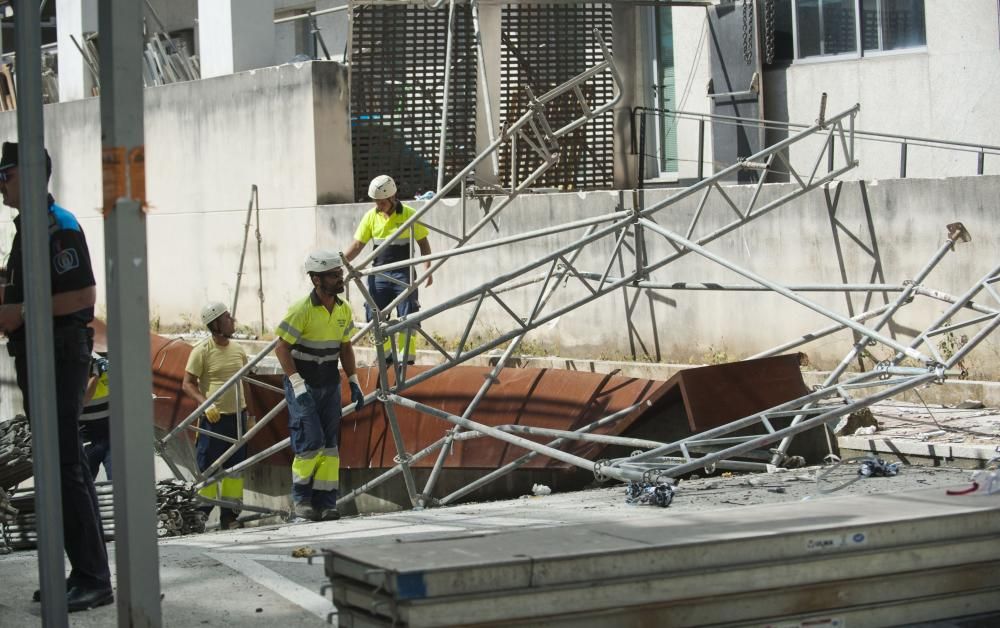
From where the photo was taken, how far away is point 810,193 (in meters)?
11.7

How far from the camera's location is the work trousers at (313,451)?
9.23 m

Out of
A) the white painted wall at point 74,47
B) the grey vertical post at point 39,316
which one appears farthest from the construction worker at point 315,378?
the white painted wall at point 74,47

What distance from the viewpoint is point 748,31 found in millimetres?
16984

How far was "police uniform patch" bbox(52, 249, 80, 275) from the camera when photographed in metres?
5.22

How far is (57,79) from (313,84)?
863 centimetres

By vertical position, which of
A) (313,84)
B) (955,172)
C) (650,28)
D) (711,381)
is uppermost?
(650,28)

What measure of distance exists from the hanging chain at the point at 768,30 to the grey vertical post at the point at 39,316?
44.6 feet

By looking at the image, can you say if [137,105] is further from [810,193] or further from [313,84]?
[313,84]

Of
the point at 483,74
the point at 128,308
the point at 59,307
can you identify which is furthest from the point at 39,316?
the point at 483,74

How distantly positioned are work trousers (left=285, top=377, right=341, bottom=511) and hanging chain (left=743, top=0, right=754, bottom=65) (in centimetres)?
954

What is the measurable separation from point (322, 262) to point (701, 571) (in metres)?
5.10

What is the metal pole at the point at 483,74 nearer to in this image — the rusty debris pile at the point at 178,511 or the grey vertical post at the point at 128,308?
the rusty debris pile at the point at 178,511

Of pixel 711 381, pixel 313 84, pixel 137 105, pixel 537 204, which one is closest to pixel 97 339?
pixel 313 84

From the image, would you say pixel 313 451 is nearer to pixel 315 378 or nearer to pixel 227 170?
pixel 315 378
